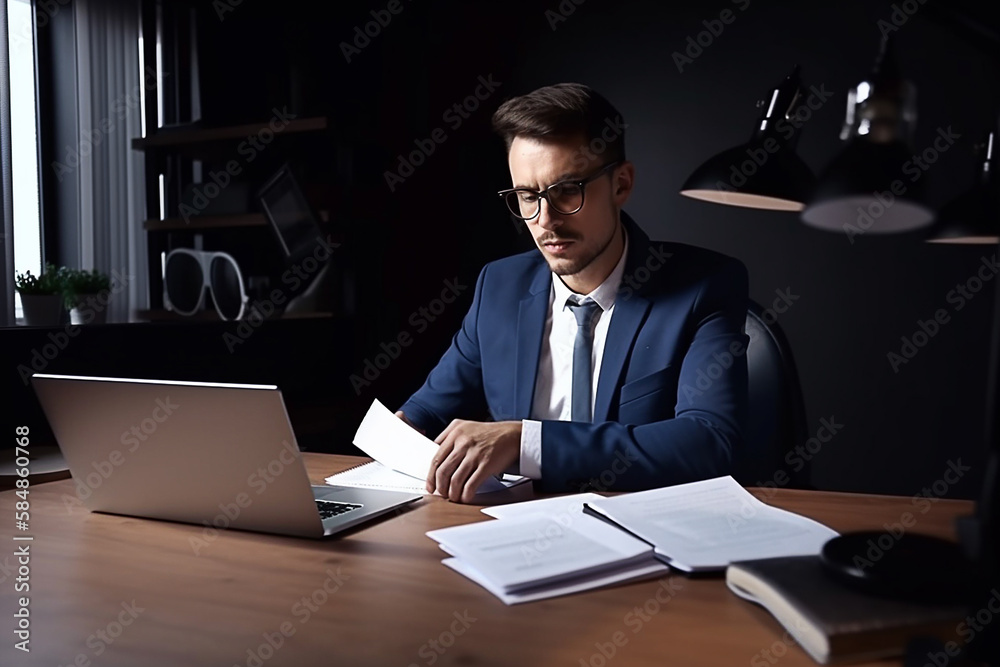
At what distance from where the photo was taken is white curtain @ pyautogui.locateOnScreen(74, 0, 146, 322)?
304 cm

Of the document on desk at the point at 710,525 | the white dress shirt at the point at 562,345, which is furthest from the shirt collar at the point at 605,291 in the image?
the document on desk at the point at 710,525

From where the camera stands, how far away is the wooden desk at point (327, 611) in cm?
73

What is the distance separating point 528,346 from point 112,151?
210 cm

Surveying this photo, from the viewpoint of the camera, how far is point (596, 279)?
1826mm

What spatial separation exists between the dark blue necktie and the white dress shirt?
2 cm

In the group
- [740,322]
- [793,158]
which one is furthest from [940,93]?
[793,158]

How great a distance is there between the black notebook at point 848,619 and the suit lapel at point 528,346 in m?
1.04

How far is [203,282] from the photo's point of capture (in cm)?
281

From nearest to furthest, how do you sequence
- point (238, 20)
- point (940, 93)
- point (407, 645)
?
1. point (407, 645)
2. point (940, 93)
3. point (238, 20)

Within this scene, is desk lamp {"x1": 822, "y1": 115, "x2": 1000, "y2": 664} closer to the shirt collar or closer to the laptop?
the laptop

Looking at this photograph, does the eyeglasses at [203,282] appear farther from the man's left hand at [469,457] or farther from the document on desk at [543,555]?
the document on desk at [543,555]

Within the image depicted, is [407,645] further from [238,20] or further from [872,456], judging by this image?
[238,20]

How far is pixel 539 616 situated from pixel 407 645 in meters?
0.13

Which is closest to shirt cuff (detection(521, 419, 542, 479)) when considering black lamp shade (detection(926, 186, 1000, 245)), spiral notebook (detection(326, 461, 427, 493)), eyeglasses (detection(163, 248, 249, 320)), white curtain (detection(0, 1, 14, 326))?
spiral notebook (detection(326, 461, 427, 493))
